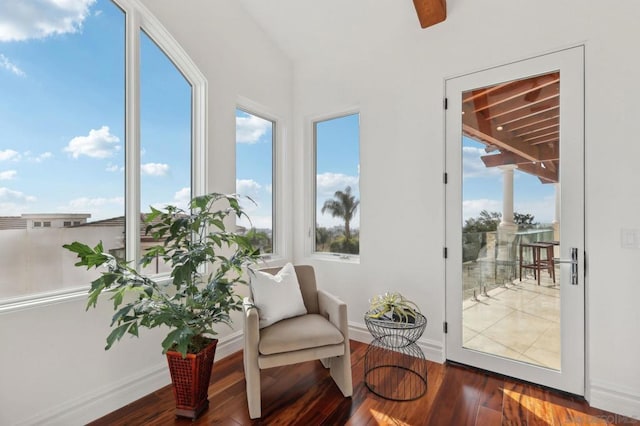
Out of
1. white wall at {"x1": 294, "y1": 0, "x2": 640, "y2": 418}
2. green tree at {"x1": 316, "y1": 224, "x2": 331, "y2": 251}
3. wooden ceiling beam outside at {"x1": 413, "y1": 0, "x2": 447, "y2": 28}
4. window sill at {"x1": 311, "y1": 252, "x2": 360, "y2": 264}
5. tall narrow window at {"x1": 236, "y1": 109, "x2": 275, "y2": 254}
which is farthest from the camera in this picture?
green tree at {"x1": 316, "y1": 224, "x2": 331, "y2": 251}

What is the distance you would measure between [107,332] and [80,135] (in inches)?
49.8

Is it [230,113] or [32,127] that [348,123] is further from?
[32,127]

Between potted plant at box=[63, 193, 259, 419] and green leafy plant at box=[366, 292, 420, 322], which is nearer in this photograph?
potted plant at box=[63, 193, 259, 419]

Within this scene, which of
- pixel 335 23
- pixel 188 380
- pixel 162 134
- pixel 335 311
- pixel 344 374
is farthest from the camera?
pixel 335 23

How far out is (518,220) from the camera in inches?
93.4

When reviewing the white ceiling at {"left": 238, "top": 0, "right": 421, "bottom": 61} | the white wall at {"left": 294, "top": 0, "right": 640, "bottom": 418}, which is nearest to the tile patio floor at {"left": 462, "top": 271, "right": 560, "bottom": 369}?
the white wall at {"left": 294, "top": 0, "right": 640, "bottom": 418}

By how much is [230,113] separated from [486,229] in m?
2.40

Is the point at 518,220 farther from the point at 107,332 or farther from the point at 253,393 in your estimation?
the point at 107,332

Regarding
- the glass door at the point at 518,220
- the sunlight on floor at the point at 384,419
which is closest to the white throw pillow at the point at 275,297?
the sunlight on floor at the point at 384,419

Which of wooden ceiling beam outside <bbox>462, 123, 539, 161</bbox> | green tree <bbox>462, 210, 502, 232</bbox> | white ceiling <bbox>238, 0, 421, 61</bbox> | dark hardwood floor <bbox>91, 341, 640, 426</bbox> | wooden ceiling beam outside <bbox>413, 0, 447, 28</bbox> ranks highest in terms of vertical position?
white ceiling <bbox>238, 0, 421, 61</bbox>

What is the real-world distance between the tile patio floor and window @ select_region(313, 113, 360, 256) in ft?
3.99

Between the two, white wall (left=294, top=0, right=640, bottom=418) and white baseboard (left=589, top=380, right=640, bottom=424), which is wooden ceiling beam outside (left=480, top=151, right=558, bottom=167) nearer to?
white wall (left=294, top=0, right=640, bottom=418)

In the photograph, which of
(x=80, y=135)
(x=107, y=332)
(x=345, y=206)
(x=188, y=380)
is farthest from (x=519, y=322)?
(x=80, y=135)

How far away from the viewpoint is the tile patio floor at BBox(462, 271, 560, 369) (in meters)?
2.22
